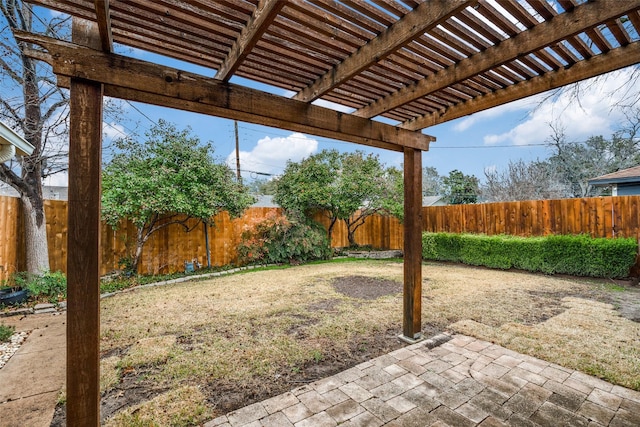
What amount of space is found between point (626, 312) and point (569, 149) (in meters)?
16.9

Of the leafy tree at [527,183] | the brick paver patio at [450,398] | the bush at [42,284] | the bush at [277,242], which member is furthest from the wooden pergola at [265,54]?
the leafy tree at [527,183]

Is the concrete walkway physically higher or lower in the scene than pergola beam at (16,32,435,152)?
lower

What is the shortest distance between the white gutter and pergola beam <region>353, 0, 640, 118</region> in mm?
3401

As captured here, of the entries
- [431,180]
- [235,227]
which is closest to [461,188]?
[431,180]

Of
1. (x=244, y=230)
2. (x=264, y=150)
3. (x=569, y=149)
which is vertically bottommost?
(x=244, y=230)

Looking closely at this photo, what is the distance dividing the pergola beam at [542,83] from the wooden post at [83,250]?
8.50 ft

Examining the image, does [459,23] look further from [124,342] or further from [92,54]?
[124,342]

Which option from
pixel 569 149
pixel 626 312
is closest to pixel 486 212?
pixel 626 312

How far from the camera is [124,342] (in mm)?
3131

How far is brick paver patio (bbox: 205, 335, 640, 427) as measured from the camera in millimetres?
1854

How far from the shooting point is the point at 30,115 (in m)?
5.00

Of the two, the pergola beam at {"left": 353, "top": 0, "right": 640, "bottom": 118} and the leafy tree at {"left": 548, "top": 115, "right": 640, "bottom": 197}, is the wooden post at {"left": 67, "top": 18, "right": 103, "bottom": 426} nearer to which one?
the pergola beam at {"left": 353, "top": 0, "right": 640, "bottom": 118}

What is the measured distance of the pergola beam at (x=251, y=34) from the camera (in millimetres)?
1322

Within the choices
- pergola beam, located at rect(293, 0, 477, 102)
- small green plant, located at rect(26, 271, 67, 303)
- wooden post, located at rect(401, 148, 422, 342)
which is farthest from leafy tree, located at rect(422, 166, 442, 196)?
pergola beam, located at rect(293, 0, 477, 102)
